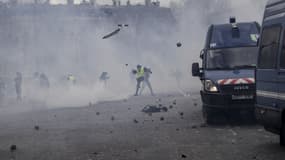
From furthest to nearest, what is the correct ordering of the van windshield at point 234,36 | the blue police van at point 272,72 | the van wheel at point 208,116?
the van windshield at point 234,36, the van wheel at point 208,116, the blue police van at point 272,72

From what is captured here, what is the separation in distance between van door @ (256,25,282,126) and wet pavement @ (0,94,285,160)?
0.76 m

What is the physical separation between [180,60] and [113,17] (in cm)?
2329

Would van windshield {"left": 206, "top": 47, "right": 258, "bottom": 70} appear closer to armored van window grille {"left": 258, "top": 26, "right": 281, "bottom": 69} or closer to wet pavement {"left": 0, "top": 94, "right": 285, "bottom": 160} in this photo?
wet pavement {"left": 0, "top": 94, "right": 285, "bottom": 160}

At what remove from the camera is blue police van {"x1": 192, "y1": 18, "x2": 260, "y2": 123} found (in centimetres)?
1256

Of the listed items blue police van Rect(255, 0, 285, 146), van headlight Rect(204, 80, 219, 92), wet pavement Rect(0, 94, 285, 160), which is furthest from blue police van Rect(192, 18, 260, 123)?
blue police van Rect(255, 0, 285, 146)

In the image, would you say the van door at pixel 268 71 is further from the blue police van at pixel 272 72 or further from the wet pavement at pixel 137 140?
the wet pavement at pixel 137 140

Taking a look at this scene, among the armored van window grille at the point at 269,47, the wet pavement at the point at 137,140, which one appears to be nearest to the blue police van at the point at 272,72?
the armored van window grille at the point at 269,47

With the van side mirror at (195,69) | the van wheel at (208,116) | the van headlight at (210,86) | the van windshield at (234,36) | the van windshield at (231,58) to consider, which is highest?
the van windshield at (234,36)

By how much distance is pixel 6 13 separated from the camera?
6172 cm

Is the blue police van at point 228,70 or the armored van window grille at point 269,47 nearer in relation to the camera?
the armored van window grille at point 269,47

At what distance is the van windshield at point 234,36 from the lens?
1415 cm

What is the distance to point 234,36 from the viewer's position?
14.3 meters

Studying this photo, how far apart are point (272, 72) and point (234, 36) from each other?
487 cm

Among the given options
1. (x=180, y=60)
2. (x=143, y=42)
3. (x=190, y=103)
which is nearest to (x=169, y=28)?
(x=143, y=42)
